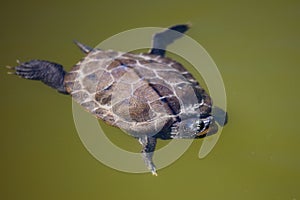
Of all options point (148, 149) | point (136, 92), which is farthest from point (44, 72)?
point (148, 149)

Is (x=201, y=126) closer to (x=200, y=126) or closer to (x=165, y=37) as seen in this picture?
(x=200, y=126)

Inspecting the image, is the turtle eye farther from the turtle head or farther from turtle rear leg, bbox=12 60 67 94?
turtle rear leg, bbox=12 60 67 94

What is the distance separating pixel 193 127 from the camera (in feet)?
8.60

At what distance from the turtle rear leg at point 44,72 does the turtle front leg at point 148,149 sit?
2.87 feet

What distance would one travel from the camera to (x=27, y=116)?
2977 mm

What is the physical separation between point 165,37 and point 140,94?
103cm

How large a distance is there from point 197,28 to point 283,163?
1671 mm

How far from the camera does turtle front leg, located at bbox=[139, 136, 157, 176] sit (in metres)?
2.54

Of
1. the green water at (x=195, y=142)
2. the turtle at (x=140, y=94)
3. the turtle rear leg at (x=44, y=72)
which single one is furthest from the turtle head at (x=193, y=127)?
the turtle rear leg at (x=44, y=72)

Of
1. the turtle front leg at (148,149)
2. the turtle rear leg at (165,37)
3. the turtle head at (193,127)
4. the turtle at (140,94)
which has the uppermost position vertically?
the turtle rear leg at (165,37)

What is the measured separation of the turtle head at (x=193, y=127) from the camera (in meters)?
2.62

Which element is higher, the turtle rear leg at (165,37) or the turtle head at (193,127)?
the turtle rear leg at (165,37)

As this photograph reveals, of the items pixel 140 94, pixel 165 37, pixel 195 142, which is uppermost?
pixel 165 37

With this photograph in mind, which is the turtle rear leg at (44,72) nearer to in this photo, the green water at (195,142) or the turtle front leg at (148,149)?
the green water at (195,142)
